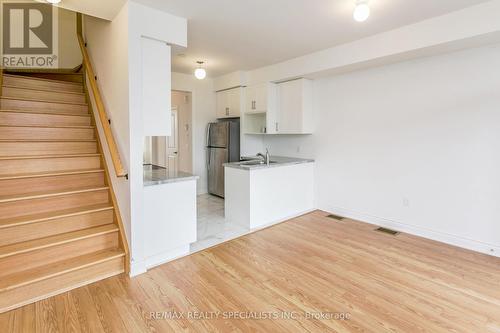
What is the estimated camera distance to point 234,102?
555cm

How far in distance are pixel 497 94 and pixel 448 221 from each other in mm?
1556

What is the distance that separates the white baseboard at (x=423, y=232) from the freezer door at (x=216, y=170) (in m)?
2.19

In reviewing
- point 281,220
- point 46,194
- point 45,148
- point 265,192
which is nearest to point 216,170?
point 265,192

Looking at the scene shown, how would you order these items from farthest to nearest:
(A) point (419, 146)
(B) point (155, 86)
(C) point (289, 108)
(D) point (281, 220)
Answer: (C) point (289, 108), (D) point (281, 220), (A) point (419, 146), (B) point (155, 86)

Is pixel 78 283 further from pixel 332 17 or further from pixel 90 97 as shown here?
pixel 332 17

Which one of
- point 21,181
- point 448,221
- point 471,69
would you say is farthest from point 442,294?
point 21,181

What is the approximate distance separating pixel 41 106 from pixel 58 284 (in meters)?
2.60

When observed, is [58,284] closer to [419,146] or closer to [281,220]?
[281,220]

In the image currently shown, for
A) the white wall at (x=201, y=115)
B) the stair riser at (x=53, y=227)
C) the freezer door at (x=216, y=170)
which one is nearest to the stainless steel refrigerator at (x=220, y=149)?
the freezer door at (x=216, y=170)

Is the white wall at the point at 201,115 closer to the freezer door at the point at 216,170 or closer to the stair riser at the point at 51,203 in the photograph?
the freezer door at the point at 216,170

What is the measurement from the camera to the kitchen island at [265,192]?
3.92 m

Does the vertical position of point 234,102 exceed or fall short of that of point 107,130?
it exceeds it

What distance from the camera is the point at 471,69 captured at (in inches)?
123

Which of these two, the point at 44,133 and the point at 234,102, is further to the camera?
the point at 234,102
